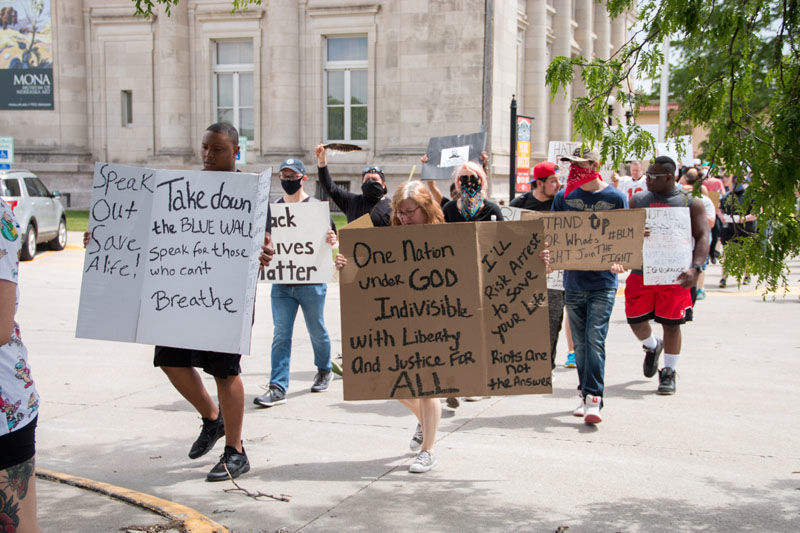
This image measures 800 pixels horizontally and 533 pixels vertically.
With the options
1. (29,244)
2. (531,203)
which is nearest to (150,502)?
(531,203)

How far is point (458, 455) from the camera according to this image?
5605 mm

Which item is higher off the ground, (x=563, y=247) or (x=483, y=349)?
(x=563, y=247)

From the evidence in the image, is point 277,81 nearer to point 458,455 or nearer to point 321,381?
point 321,381

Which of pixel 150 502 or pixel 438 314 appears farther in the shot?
pixel 438 314

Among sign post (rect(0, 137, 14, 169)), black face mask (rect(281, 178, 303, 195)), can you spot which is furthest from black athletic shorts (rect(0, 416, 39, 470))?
sign post (rect(0, 137, 14, 169))

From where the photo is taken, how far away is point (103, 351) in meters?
9.14

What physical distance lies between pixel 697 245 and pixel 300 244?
3383mm

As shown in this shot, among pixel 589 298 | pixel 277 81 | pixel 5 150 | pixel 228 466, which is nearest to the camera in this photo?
pixel 228 466

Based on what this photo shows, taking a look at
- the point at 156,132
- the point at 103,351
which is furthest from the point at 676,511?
the point at 156,132

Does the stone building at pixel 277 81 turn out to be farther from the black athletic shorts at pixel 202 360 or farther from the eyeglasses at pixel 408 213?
the black athletic shorts at pixel 202 360

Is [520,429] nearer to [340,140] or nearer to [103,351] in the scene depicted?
[103,351]

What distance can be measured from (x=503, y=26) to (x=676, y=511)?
22349mm

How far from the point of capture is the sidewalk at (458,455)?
14.8 ft

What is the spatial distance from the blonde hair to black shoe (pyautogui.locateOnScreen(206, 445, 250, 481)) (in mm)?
1670
